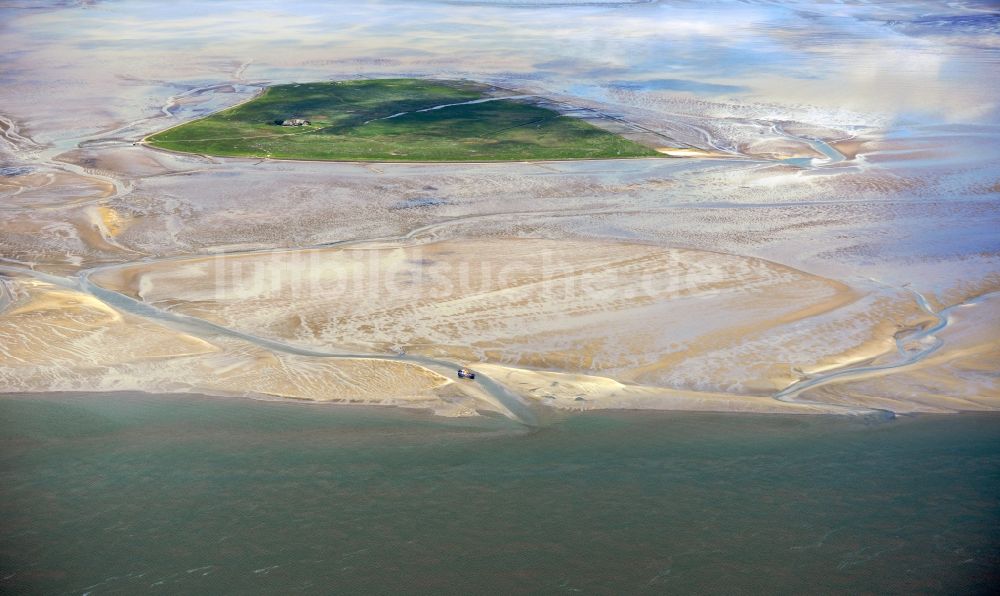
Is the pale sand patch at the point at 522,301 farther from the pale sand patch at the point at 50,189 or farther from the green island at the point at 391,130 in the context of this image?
the green island at the point at 391,130

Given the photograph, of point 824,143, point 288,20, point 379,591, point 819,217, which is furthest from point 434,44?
point 379,591

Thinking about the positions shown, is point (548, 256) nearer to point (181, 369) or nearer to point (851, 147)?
point (181, 369)

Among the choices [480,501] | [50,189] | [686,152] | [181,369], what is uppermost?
[686,152]

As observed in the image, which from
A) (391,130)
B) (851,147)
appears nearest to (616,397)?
(851,147)

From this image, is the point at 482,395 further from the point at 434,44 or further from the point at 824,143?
the point at 434,44

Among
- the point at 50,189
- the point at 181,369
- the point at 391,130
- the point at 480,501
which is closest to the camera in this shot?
the point at 480,501

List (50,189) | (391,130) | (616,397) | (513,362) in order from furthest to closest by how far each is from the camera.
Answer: (391,130) → (50,189) → (513,362) → (616,397)
